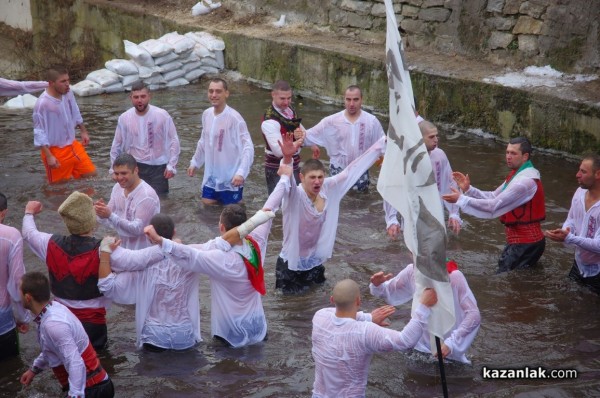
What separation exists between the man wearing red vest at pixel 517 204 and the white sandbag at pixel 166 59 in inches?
355

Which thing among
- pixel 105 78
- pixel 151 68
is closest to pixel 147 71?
pixel 151 68

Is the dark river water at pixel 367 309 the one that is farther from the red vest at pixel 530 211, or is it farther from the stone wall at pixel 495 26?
the stone wall at pixel 495 26

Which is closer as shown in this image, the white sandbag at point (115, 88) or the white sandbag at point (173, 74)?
the white sandbag at point (115, 88)

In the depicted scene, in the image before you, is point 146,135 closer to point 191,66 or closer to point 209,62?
point 191,66

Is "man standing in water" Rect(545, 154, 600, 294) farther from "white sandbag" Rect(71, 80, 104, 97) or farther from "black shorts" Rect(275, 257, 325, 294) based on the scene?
"white sandbag" Rect(71, 80, 104, 97)

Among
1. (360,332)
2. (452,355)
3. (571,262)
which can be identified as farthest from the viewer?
(571,262)

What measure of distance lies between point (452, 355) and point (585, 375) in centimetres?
95

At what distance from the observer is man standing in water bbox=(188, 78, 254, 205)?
934 centimetres

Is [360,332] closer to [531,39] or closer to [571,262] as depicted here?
[571,262]

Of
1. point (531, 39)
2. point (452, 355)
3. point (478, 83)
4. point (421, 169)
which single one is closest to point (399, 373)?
point (452, 355)

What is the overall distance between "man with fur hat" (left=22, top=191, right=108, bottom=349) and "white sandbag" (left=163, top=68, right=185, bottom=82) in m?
9.90

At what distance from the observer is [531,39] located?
1273 cm

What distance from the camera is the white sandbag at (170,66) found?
50.7 ft

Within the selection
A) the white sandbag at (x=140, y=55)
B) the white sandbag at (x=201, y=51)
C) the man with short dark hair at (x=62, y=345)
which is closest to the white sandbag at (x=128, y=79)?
the white sandbag at (x=140, y=55)
